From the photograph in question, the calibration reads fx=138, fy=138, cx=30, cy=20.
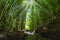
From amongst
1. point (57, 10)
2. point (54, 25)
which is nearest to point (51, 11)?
point (57, 10)

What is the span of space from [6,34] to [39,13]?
3.30ft

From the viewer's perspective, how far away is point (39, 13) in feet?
11.7

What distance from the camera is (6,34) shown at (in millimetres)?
3213

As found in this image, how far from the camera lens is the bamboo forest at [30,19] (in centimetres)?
335

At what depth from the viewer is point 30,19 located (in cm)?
365

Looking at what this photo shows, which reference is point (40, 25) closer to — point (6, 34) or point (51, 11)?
point (51, 11)

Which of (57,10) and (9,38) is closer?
(9,38)

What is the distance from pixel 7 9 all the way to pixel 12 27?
460 millimetres

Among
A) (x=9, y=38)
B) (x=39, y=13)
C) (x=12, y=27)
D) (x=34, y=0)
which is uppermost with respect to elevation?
(x=34, y=0)

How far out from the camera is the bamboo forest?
335cm

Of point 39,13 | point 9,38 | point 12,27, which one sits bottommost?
point 9,38

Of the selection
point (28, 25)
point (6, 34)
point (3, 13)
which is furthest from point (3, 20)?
point (28, 25)

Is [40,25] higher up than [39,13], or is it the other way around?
[39,13]

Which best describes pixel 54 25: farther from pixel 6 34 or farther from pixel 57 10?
pixel 6 34
